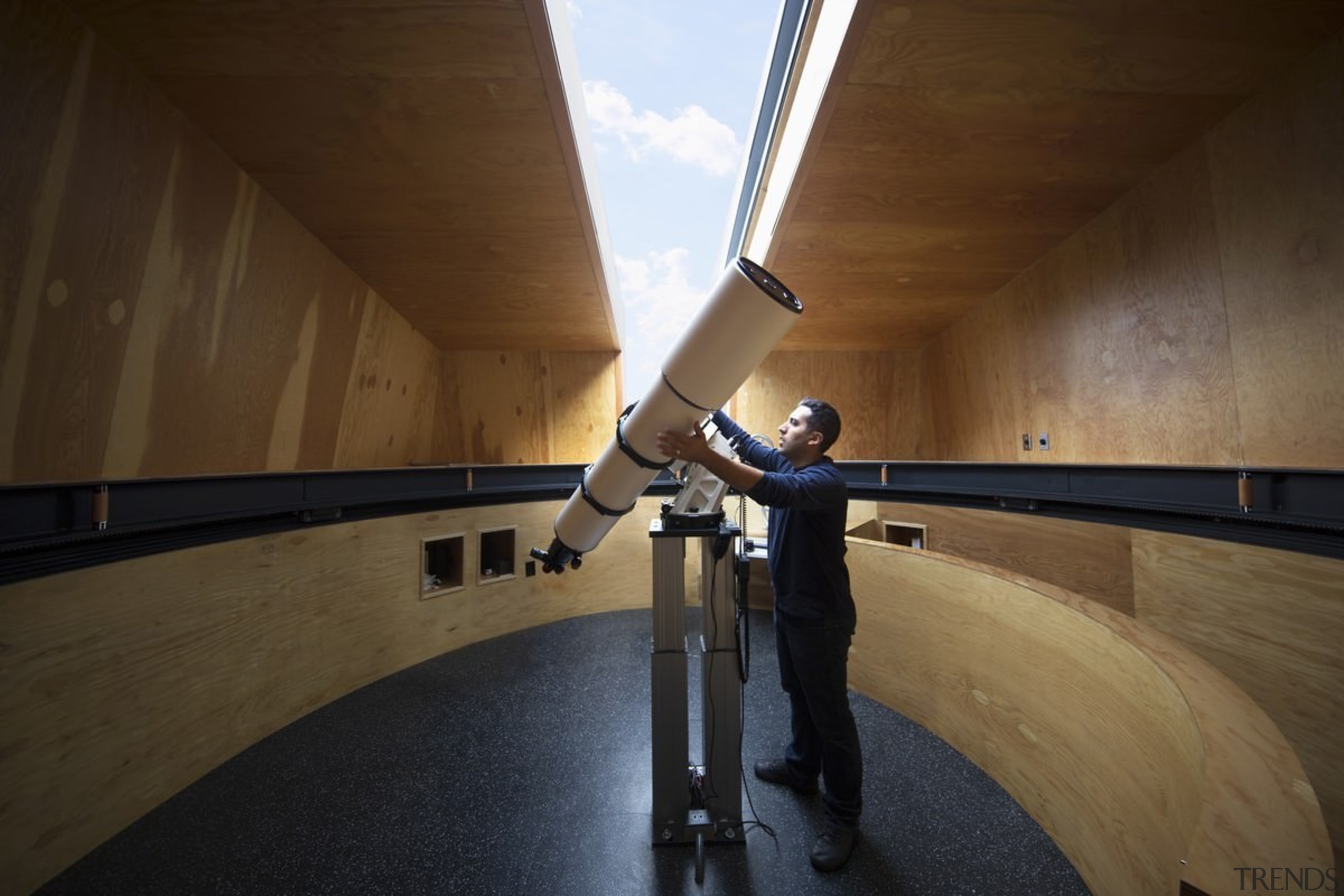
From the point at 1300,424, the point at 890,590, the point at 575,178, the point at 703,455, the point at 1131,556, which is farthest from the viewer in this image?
the point at 575,178

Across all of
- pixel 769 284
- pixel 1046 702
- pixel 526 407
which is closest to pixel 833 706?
pixel 1046 702

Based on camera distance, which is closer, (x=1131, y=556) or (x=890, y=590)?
(x=1131, y=556)

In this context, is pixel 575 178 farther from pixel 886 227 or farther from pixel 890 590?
pixel 890 590

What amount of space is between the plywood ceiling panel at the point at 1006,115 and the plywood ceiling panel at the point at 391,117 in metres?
1.36

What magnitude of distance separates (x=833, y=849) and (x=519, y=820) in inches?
43.7

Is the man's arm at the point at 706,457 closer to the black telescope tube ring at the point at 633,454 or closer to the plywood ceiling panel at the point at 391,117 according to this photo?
the black telescope tube ring at the point at 633,454

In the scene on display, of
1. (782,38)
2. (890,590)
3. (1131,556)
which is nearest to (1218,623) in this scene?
(1131,556)

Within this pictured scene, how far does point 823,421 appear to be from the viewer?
71.4 inches

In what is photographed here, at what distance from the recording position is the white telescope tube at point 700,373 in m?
1.25

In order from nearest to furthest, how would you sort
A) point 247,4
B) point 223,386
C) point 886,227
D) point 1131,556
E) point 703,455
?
1. point 703,455
2. point 247,4
3. point 1131,556
4. point 223,386
5. point 886,227

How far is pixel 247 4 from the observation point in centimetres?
175

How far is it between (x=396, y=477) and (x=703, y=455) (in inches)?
103

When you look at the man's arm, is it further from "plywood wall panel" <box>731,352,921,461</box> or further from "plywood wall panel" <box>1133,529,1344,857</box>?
"plywood wall panel" <box>731,352,921,461</box>

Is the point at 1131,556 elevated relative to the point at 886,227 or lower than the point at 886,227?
lower
